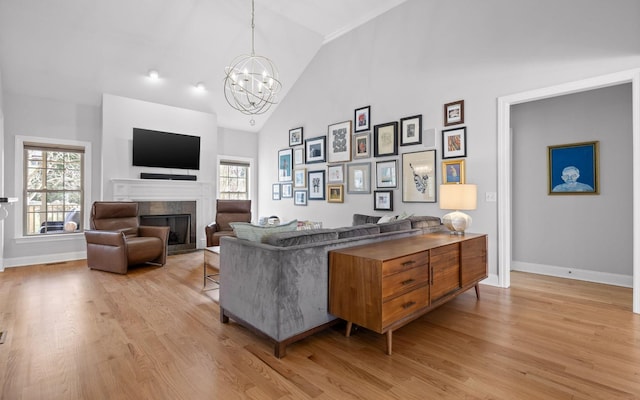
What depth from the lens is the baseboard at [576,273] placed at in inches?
148

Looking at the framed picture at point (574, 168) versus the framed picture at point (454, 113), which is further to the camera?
the framed picture at point (454, 113)

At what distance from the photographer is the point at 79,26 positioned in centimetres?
429

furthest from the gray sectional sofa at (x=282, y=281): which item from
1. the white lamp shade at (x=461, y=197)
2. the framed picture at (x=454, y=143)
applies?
the framed picture at (x=454, y=143)

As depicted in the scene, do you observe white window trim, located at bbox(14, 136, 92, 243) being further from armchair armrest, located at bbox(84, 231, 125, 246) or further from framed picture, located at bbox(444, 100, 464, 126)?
framed picture, located at bbox(444, 100, 464, 126)

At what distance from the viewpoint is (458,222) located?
10.7 ft

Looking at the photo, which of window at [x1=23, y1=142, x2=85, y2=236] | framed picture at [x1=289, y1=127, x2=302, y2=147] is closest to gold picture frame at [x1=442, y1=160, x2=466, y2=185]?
framed picture at [x1=289, y1=127, x2=302, y2=147]

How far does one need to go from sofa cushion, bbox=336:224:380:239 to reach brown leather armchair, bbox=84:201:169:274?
11.0 ft

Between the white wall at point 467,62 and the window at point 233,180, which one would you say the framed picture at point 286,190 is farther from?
the window at point 233,180

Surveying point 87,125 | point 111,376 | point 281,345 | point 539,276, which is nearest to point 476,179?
point 539,276

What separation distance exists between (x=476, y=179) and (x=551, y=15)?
6.09 ft

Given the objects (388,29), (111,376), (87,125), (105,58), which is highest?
(388,29)

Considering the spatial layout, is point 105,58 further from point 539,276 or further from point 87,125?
point 539,276

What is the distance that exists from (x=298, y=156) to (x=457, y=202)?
11.9 ft

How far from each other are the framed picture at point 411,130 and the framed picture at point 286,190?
271 cm
